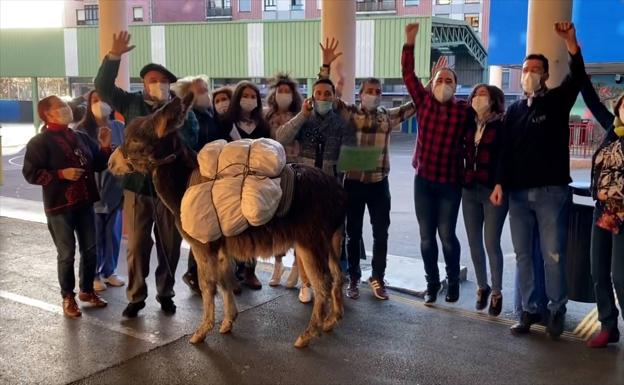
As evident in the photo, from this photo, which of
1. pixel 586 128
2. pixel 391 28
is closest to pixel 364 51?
pixel 391 28

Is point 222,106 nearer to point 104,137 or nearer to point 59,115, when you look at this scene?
point 104,137

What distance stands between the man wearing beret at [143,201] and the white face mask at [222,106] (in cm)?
54

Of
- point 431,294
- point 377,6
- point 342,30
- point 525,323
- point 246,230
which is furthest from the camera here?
point 377,6

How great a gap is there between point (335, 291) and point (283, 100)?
2.06 metres

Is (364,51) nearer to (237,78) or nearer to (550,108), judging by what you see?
(237,78)

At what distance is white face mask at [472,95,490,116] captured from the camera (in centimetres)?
527

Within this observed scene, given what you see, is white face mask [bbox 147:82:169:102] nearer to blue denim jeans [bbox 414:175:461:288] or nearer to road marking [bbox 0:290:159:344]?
road marking [bbox 0:290:159:344]

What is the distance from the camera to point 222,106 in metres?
6.18

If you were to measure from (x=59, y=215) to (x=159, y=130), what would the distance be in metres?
1.50

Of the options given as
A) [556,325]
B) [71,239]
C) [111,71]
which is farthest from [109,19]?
[556,325]

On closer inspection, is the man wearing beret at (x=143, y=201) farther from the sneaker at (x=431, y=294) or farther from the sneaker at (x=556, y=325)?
the sneaker at (x=556, y=325)

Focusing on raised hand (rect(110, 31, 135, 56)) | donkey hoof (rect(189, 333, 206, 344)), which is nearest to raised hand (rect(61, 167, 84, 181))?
raised hand (rect(110, 31, 135, 56))

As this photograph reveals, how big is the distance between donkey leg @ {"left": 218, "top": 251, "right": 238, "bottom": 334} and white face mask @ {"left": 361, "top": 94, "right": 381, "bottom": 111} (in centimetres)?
211

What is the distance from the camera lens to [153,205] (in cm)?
545
